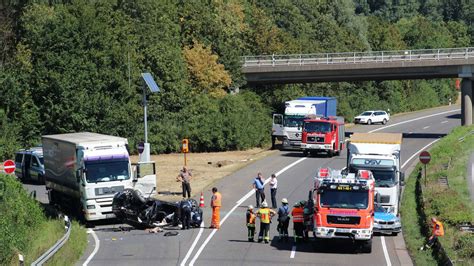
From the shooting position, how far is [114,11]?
71875mm

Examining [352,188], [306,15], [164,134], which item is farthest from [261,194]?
[306,15]

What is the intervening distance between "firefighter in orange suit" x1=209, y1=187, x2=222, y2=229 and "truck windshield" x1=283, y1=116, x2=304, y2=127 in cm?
2739

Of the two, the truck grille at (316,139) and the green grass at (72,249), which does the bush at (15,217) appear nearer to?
the green grass at (72,249)

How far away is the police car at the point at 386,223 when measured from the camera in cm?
3303

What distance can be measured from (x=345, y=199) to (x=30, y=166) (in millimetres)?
24423

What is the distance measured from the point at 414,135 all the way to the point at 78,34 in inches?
1176

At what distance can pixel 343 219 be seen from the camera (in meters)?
29.7

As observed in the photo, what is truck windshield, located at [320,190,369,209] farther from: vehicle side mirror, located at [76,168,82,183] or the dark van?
the dark van

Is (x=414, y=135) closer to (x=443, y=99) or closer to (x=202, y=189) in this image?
(x=202, y=189)

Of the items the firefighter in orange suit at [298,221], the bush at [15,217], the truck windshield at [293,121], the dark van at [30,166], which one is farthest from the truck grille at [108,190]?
the truck windshield at [293,121]

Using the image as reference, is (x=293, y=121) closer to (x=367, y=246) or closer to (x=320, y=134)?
(x=320, y=134)

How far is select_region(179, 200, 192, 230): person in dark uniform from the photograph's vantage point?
113 feet

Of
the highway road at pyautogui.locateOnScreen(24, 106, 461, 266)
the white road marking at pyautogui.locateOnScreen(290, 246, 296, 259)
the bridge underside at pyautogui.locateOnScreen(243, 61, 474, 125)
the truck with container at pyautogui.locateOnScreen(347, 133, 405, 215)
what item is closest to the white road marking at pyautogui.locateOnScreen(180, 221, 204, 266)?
the highway road at pyautogui.locateOnScreen(24, 106, 461, 266)

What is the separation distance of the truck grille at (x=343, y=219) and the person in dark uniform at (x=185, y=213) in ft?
21.8
